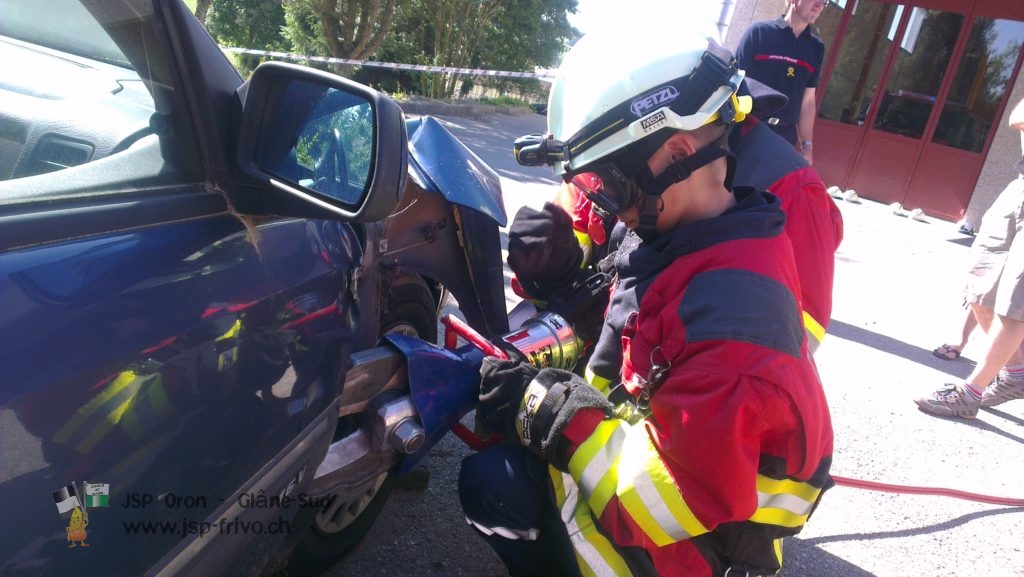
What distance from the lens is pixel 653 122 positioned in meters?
1.61

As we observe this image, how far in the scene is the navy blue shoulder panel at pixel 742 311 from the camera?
4.83 feet

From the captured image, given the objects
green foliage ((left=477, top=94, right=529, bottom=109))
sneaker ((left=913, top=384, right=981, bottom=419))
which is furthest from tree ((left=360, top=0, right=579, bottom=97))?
sneaker ((left=913, top=384, right=981, bottom=419))

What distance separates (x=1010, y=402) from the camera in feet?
15.1

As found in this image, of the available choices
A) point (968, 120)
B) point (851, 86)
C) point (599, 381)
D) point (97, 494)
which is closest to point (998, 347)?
point (599, 381)

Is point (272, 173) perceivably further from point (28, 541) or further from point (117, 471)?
point (28, 541)

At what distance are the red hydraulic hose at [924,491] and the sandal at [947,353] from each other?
191 cm

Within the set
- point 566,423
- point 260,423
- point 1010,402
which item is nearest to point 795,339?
point 566,423

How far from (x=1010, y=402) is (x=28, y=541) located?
17.6 ft

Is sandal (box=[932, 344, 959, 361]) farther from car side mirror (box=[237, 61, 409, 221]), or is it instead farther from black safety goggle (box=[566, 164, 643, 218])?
car side mirror (box=[237, 61, 409, 221])

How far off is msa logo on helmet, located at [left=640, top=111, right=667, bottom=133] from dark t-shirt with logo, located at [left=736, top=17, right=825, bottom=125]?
2923mm

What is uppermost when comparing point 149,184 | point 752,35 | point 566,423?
point 752,35

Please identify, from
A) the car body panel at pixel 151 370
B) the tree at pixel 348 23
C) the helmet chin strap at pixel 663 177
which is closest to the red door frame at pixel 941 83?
the tree at pixel 348 23

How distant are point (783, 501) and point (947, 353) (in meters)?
4.22

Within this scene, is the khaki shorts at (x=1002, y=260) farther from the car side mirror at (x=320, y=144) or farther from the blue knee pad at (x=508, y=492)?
the car side mirror at (x=320, y=144)
